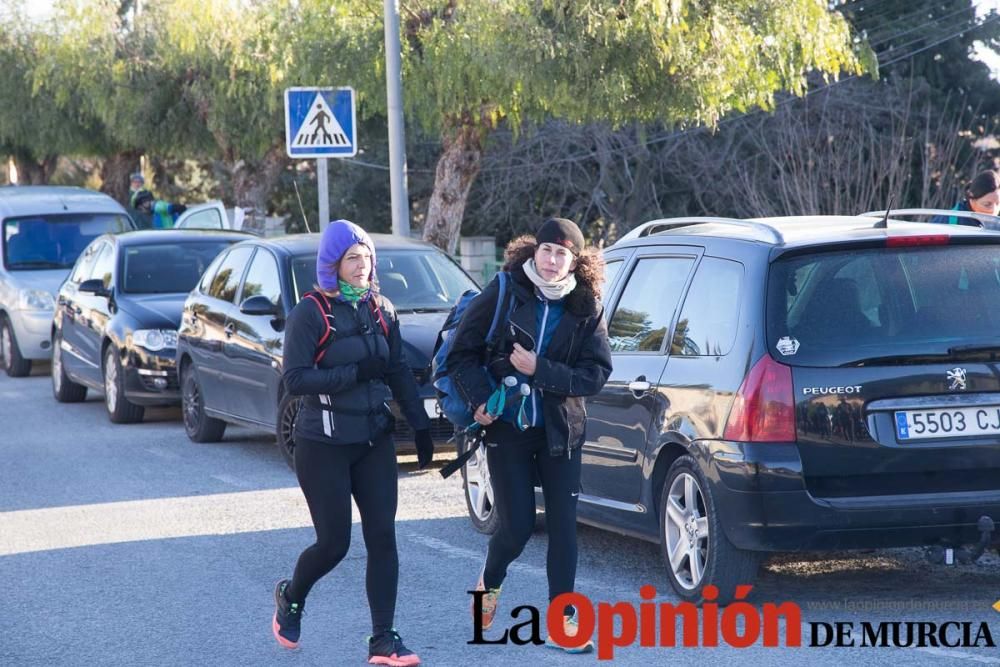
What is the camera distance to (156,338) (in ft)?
47.6

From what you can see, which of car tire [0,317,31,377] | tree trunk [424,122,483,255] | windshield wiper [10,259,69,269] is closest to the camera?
car tire [0,317,31,377]

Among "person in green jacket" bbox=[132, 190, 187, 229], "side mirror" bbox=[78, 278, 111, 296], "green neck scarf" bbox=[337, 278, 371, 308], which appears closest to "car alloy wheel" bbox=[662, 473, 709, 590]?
"green neck scarf" bbox=[337, 278, 371, 308]

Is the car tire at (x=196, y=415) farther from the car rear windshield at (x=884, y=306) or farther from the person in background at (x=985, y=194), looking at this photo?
the car rear windshield at (x=884, y=306)

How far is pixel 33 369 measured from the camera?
21078 mm

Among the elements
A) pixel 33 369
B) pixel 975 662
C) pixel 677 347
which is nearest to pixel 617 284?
pixel 677 347

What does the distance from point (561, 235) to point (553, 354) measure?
467mm

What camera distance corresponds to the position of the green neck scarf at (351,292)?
20.5 ft

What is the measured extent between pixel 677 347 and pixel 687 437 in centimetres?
53

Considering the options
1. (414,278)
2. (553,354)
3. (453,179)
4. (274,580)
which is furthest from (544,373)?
(453,179)

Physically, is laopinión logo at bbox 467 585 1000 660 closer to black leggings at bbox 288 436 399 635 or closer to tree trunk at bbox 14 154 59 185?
black leggings at bbox 288 436 399 635

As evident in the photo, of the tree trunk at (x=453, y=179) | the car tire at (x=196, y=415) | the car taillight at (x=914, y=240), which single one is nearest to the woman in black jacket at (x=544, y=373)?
the car taillight at (x=914, y=240)

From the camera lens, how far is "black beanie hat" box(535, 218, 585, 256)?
6164 millimetres

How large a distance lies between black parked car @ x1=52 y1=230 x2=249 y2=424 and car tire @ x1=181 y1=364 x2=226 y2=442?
2.79 feet

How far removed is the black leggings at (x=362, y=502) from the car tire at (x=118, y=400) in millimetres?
8768
